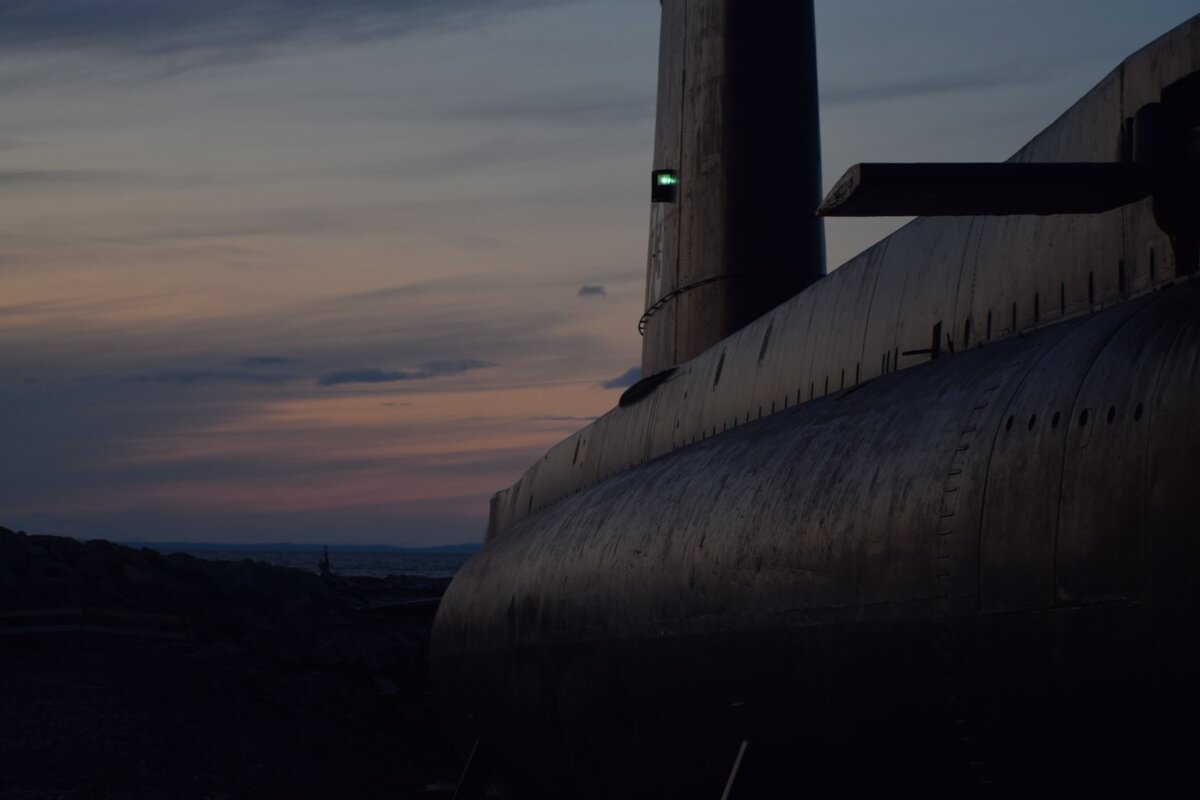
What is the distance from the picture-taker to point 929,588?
620cm

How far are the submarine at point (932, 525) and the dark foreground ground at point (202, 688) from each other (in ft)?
16.2

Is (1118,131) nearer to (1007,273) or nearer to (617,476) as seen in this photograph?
(1007,273)

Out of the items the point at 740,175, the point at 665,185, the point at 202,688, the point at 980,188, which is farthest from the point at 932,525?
the point at 202,688

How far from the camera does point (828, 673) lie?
22.6 ft

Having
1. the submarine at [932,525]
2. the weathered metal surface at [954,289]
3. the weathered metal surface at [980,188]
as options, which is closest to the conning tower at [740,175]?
the weathered metal surface at [954,289]

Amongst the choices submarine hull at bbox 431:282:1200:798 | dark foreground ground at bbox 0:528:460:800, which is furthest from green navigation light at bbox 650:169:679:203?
dark foreground ground at bbox 0:528:460:800

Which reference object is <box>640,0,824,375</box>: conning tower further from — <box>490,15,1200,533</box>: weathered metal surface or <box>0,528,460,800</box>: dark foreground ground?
<box>0,528,460,800</box>: dark foreground ground

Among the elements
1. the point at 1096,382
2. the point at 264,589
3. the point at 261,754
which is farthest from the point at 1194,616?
the point at 264,589

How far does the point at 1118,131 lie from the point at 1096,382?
1659 mm

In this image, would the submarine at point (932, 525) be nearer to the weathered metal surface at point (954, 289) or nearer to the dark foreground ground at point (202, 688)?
the weathered metal surface at point (954, 289)

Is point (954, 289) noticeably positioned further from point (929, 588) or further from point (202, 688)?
point (202, 688)

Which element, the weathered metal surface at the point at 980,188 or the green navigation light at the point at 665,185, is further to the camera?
the green navigation light at the point at 665,185

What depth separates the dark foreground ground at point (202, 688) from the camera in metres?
15.8

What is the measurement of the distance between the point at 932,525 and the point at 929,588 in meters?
0.27
